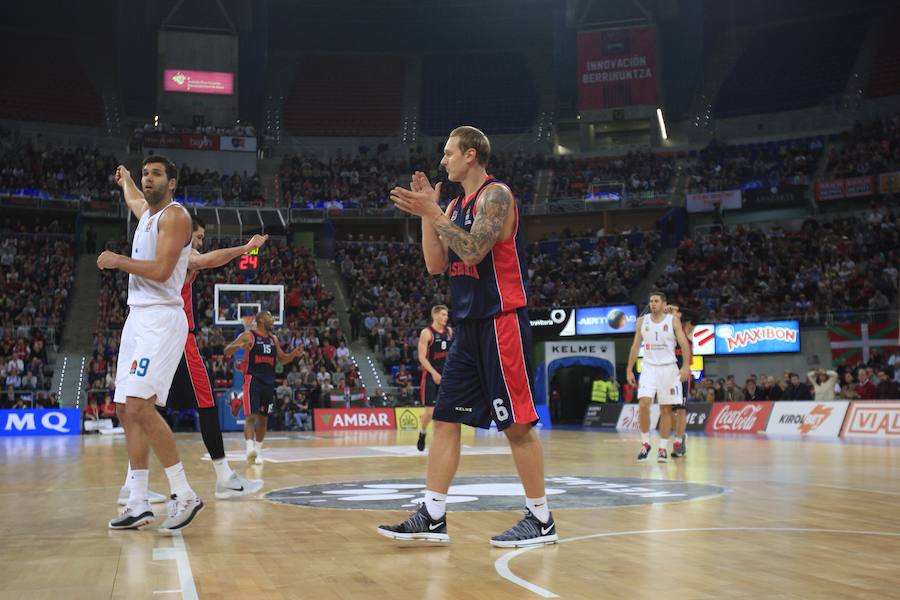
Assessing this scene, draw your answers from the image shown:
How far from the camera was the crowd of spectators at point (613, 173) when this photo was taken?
43.4 m

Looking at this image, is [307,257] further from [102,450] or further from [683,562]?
[683,562]

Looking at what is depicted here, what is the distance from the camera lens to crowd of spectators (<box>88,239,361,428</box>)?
2739 centimetres

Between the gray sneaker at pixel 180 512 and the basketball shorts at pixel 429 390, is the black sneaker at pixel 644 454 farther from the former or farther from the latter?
the gray sneaker at pixel 180 512

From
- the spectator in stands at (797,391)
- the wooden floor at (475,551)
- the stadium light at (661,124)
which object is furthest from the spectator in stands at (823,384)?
the stadium light at (661,124)

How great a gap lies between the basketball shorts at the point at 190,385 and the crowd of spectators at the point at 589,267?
88.8 feet

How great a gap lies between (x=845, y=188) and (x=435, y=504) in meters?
36.7

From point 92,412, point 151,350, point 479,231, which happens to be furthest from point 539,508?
point 92,412

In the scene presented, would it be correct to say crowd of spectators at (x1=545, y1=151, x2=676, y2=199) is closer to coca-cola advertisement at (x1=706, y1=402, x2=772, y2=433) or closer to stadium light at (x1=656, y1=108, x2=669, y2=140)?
stadium light at (x1=656, y1=108, x2=669, y2=140)

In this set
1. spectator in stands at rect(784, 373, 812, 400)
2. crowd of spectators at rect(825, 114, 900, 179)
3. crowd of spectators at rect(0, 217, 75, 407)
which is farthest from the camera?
crowd of spectators at rect(825, 114, 900, 179)

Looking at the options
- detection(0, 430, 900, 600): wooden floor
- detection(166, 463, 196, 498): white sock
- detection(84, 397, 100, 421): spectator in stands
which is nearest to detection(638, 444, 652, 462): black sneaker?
detection(0, 430, 900, 600): wooden floor

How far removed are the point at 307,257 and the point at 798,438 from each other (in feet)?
73.4

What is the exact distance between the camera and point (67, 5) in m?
47.6

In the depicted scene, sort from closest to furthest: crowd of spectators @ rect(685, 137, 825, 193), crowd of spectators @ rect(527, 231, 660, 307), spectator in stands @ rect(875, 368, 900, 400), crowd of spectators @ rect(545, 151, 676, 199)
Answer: spectator in stands @ rect(875, 368, 900, 400)
crowd of spectators @ rect(527, 231, 660, 307)
crowd of spectators @ rect(685, 137, 825, 193)
crowd of spectators @ rect(545, 151, 676, 199)

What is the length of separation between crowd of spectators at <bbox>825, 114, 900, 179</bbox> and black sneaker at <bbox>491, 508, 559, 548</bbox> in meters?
36.5
